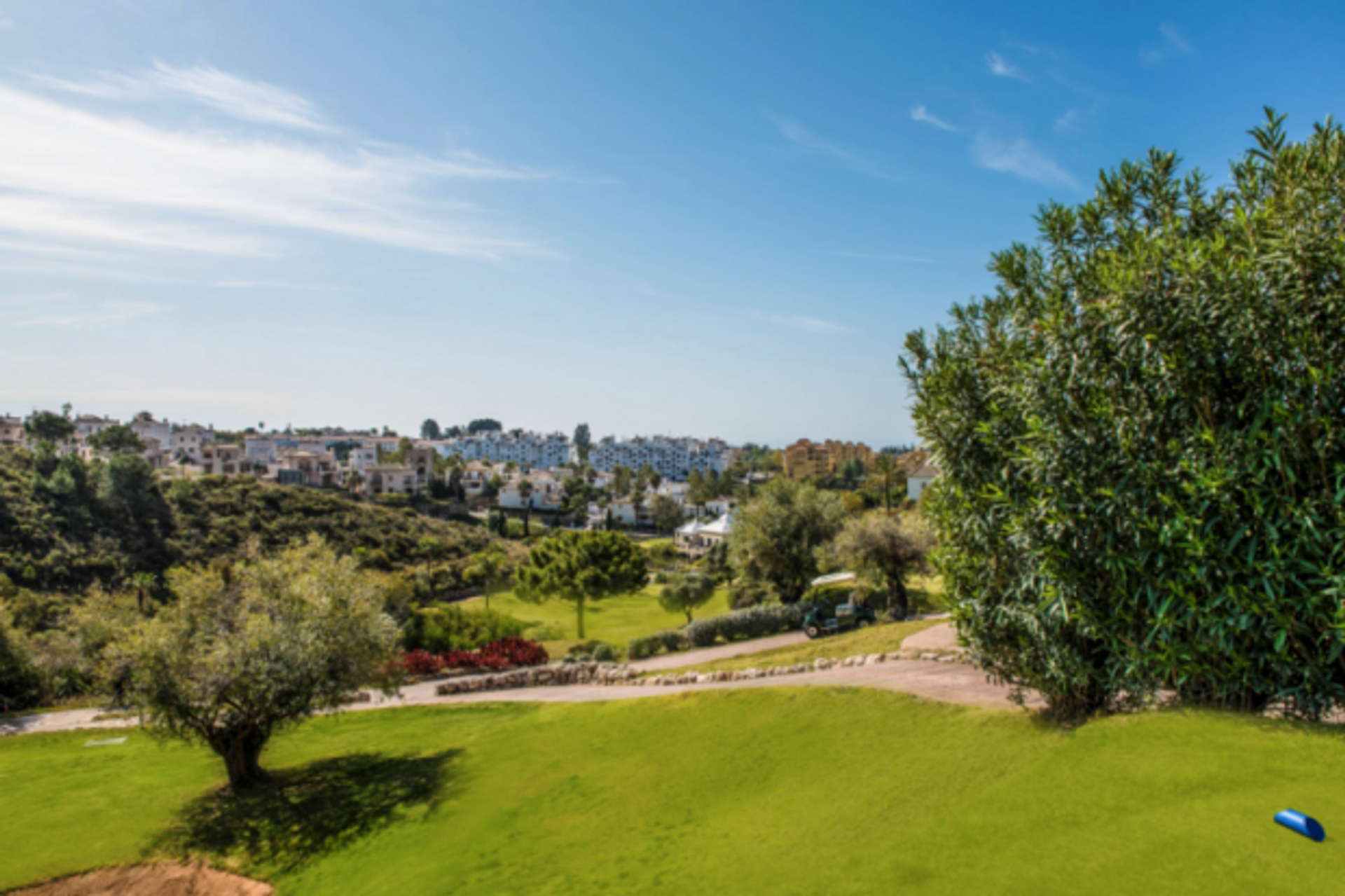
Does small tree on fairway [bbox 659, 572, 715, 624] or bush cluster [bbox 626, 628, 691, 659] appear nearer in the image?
bush cluster [bbox 626, 628, 691, 659]

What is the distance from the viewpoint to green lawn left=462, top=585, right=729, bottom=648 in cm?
3650

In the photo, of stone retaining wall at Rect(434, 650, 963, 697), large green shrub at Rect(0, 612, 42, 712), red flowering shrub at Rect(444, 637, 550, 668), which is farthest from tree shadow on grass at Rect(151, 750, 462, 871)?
large green shrub at Rect(0, 612, 42, 712)

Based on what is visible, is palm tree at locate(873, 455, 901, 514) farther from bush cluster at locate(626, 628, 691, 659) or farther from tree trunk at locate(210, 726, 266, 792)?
tree trunk at locate(210, 726, 266, 792)

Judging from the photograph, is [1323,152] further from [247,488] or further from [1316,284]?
[247,488]

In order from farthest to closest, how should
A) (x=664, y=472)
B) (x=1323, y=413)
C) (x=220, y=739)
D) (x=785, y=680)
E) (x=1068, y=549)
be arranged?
(x=664, y=472) < (x=785, y=680) < (x=220, y=739) < (x=1068, y=549) < (x=1323, y=413)

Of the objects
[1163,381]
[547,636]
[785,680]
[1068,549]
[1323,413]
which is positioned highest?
[1163,381]

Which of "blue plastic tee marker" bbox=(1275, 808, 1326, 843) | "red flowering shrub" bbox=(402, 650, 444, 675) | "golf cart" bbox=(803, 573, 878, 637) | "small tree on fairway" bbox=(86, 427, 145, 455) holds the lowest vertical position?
"red flowering shrub" bbox=(402, 650, 444, 675)

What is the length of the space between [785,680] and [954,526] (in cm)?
806

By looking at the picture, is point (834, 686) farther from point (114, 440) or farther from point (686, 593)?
point (114, 440)

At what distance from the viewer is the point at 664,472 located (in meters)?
193

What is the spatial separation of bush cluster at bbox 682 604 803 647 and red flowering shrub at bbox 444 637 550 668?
6.27 m

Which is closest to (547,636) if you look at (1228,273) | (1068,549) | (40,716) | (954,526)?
(40,716)

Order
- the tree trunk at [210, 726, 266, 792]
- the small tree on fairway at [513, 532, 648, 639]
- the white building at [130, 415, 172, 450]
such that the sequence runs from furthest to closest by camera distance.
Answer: the white building at [130, 415, 172, 450]
the small tree on fairway at [513, 532, 648, 639]
the tree trunk at [210, 726, 266, 792]

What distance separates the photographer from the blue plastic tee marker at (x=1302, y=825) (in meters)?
6.88
